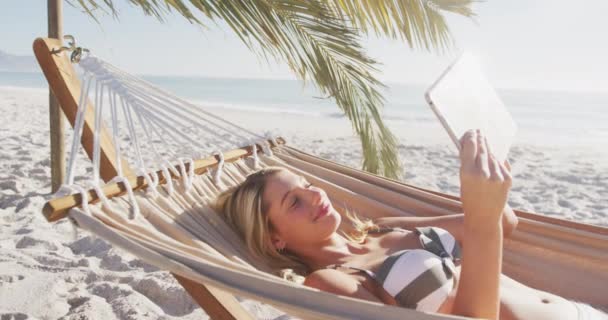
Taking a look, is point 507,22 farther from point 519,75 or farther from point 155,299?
point 155,299

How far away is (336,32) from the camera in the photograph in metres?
2.76

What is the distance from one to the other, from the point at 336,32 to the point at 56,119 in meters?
1.57

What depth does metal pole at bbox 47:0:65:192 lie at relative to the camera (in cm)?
280

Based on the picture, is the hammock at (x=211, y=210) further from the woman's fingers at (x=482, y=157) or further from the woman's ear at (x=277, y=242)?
the woman's fingers at (x=482, y=157)

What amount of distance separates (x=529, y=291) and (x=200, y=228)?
860 millimetres

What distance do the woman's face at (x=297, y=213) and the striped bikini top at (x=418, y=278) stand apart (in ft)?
0.56

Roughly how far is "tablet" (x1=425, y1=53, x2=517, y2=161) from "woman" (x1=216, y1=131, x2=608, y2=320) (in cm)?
7

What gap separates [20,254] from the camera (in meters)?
2.27

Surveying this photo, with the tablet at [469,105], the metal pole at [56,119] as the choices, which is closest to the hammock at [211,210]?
the tablet at [469,105]

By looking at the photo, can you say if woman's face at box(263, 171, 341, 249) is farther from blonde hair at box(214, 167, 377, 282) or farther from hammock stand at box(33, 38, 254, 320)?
hammock stand at box(33, 38, 254, 320)

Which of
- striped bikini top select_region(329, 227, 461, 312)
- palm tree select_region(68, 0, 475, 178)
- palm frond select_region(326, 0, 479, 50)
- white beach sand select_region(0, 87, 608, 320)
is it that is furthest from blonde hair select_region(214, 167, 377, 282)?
palm frond select_region(326, 0, 479, 50)

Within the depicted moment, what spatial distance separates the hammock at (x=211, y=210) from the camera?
102 cm

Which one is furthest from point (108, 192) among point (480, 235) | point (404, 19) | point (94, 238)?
point (404, 19)

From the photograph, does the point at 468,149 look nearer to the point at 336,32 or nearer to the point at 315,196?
the point at 315,196
